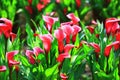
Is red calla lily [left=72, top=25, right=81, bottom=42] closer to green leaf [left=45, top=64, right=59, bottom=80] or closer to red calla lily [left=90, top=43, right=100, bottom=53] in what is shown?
red calla lily [left=90, top=43, right=100, bottom=53]

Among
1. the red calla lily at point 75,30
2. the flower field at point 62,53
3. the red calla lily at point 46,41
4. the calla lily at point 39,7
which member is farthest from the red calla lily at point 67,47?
the calla lily at point 39,7

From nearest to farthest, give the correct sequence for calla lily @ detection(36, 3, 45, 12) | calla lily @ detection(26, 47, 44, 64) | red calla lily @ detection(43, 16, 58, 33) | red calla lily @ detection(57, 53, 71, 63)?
red calla lily @ detection(57, 53, 71, 63), calla lily @ detection(26, 47, 44, 64), red calla lily @ detection(43, 16, 58, 33), calla lily @ detection(36, 3, 45, 12)

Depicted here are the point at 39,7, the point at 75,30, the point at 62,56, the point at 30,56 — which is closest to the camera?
the point at 62,56

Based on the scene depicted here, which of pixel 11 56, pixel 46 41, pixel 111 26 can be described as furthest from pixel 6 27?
pixel 111 26

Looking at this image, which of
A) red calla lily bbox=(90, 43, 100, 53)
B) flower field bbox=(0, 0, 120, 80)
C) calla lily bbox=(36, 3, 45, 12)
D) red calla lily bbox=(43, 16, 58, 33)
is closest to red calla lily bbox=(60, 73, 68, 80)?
flower field bbox=(0, 0, 120, 80)

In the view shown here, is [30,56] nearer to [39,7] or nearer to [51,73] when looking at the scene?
[51,73]

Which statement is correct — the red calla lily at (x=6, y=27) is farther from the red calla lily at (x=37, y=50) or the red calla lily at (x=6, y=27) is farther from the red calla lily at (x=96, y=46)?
the red calla lily at (x=96, y=46)

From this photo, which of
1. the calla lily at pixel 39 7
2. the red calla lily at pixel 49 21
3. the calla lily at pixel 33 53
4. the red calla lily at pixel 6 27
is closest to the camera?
the calla lily at pixel 33 53

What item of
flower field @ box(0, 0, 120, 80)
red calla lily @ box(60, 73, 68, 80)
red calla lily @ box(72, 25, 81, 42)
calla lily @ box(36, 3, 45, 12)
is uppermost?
calla lily @ box(36, 3, 45, 12)

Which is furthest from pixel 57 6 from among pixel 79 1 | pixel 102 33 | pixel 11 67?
Answer: pixel 11 67

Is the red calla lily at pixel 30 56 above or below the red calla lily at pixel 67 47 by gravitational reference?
below

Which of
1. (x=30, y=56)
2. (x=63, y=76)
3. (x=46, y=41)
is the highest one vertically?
(x=46, y=41)

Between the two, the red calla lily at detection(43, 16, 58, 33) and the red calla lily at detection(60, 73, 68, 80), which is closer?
the red calla lily at detection(60, 73, 68, 80)

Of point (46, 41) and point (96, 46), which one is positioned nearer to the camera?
point (46, 41)
